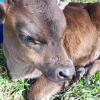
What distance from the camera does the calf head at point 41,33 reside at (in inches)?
180

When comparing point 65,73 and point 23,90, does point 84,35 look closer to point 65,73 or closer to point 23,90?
point 23,90

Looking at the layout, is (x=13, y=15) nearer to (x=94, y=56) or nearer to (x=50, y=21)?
(x=50, y=21)

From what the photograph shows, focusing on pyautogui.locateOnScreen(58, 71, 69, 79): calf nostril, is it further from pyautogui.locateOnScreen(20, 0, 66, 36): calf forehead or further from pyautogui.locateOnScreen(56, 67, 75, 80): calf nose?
pyautogui.locateOnScreen(20, 0, 66, 36): calf forehead

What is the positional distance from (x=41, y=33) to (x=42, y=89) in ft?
3.80

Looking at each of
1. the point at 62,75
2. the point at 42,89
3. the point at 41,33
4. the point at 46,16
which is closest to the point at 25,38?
the point at 41,33

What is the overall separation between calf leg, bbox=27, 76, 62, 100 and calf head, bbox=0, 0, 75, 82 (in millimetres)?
697

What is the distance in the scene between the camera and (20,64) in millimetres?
5387

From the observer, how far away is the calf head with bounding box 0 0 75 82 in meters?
4.57

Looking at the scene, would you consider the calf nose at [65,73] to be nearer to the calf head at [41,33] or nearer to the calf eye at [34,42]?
the calf head at [41,33]

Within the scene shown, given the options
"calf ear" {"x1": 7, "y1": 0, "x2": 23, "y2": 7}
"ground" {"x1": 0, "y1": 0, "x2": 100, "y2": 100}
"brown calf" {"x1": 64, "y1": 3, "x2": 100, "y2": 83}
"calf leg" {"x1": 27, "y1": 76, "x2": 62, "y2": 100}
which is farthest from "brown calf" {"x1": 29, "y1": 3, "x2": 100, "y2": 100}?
"calf ear" {"x1": 7, "y1": 0, "x2": 23, "y2": 7}

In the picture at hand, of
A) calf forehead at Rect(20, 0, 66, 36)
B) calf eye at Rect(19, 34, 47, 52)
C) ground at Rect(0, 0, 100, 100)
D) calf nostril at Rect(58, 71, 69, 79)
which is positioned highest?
calf forehead at Rect(20, 0, 66, 36)

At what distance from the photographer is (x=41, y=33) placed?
14.9 feet

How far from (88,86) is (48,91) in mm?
602

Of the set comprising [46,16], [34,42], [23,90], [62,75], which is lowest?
[23,90]
